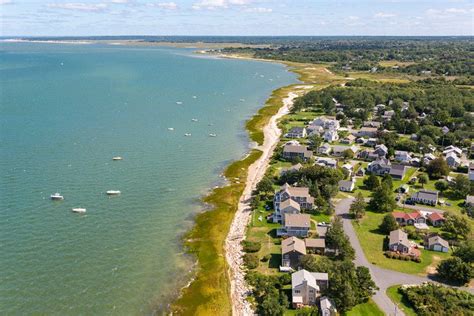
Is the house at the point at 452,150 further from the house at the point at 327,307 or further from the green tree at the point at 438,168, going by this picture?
the house at the point at 327,307

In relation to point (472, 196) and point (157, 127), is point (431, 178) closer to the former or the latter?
point (472, 196)

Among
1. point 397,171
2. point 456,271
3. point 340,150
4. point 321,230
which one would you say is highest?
point 340,150

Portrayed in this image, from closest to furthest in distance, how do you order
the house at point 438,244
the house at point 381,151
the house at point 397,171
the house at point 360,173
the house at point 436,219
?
the house at point 438,244, the house at point 436,219, the house at point 397,171, the house at point 360,173, the house at point 381,151

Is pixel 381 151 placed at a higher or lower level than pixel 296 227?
higher

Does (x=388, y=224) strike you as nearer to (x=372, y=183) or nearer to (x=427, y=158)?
(x=372, y=183)

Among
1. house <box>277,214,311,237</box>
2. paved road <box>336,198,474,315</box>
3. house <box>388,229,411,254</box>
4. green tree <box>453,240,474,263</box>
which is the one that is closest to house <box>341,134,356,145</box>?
paved road <box>336,198,474,315</box>

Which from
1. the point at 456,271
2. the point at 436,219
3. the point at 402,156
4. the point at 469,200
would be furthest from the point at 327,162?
the point at 456,271

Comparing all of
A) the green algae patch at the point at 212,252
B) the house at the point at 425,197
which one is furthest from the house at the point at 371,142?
the green algae patch at the point at 212,252
